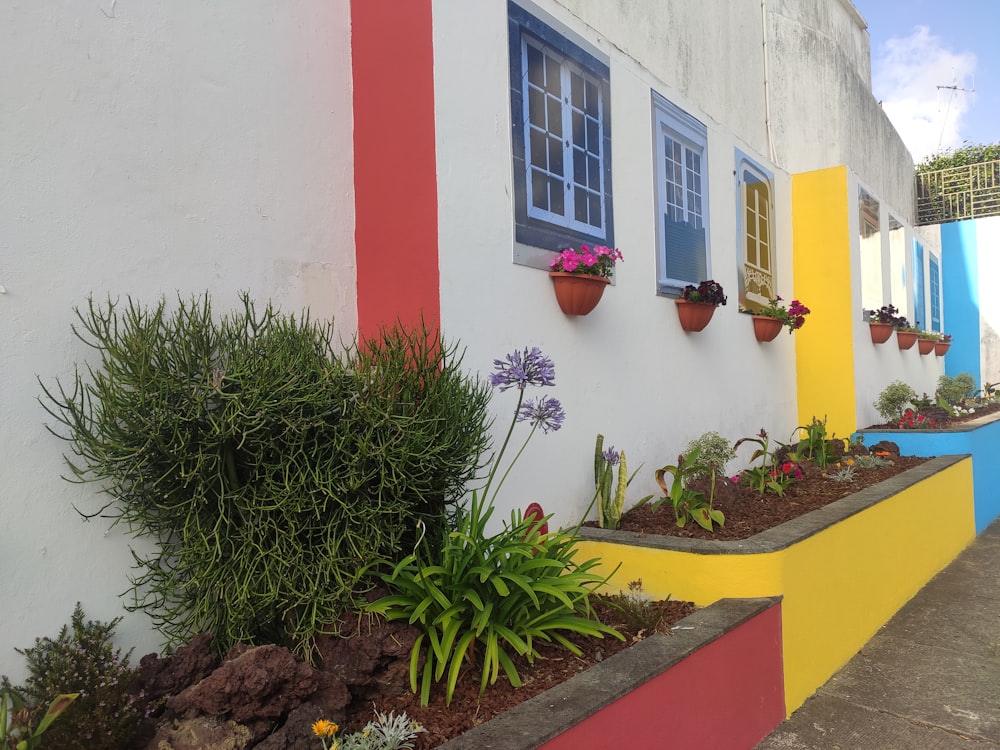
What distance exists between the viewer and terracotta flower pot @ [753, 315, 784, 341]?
644cm

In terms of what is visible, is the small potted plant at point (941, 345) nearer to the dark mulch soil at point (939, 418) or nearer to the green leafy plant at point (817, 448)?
the dark mulch soil at point (939, 418)

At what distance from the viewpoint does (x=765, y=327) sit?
21.2ft

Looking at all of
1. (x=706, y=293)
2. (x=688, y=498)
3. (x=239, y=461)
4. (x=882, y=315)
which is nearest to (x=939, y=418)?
(x=882, y=315)

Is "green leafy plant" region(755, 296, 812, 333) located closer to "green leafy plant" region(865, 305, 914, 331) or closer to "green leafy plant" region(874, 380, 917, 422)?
"green leafy plant" region(865, 305, 914, 331)

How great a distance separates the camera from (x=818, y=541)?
12.6ft

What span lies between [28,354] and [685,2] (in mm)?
5363

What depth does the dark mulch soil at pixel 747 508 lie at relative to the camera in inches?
161

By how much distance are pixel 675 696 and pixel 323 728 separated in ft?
4.36

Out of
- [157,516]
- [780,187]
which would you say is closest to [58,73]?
[157,516]

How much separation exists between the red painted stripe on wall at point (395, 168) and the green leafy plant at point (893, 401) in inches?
281

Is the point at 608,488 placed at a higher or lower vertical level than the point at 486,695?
higher

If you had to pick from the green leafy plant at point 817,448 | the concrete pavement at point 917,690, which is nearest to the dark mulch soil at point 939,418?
the green leafy plant at point 817,448

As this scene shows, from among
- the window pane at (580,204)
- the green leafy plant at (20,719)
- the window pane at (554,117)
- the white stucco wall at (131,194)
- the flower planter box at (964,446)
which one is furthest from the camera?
the flower planter box at (964,446)

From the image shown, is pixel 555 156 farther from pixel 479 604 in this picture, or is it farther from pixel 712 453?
pixel 479 604
